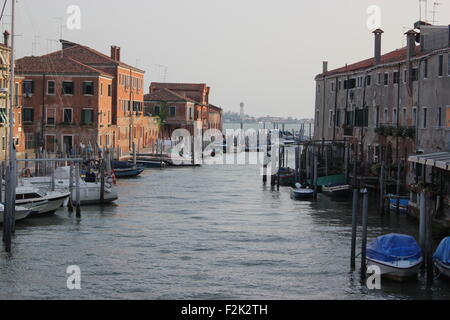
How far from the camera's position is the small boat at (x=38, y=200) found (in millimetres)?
29594

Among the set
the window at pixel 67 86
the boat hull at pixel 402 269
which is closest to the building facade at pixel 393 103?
the boat hull at pixel 402 269

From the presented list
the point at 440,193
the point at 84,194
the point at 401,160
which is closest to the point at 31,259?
the point at 84,194

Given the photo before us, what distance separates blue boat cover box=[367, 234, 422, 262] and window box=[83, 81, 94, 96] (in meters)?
38.1

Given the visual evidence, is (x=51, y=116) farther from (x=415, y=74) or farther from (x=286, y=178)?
(x=415, y=74)

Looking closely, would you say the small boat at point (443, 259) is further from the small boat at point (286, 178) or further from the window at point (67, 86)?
the window at point (67, 86)

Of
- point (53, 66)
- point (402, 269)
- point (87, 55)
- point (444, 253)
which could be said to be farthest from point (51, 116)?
point (444, 253)

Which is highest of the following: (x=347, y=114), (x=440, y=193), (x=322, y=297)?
(x=347, y=114)

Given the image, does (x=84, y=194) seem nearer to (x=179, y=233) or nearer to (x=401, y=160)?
(x=179, y=233)

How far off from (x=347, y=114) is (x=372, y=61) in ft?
11.8

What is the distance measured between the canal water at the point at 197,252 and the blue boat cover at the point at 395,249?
68 cm

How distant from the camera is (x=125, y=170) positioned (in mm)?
49500

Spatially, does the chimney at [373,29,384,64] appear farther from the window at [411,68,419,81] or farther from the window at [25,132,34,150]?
the window at [25,132,34,150]

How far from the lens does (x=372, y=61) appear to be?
47.0 metres

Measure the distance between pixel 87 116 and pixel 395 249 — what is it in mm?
38914
